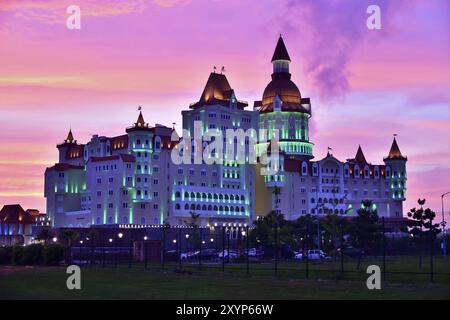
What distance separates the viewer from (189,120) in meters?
165

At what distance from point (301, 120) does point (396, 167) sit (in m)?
28.9

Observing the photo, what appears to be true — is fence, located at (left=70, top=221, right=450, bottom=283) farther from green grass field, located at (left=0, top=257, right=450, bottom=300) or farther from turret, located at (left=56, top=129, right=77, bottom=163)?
turret, located at (left=56, top=129, right=77, bottom=163)

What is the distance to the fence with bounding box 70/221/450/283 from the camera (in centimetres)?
5456

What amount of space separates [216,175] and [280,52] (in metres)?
47.5

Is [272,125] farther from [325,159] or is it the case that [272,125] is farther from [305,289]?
[305,289]

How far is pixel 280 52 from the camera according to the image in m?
192

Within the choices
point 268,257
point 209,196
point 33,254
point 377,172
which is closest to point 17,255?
point 33,254

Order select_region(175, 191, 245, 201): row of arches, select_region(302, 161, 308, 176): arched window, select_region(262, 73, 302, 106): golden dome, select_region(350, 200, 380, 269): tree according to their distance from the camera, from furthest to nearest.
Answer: select_region(262, 73, 302, 106): golden dome < select_region(302, 161, 308, 176): arched window < select_region(175, 191, 245, 201): row of arches < select_region(350, 200, 380, 269): tree

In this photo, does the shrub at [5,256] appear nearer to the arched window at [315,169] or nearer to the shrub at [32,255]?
the shrub at [32,255]

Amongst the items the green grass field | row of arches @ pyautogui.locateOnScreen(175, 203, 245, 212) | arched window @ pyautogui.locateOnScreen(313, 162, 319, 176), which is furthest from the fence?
arched window @ pyautogui.locateOnScreen(313, 162, 319, 176)

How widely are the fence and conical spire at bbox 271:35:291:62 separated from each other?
206ft

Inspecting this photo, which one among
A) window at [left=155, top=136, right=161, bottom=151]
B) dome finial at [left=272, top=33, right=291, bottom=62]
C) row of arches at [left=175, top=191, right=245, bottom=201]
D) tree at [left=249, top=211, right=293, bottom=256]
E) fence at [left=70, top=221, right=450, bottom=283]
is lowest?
fence at [left=70, top=221, right=450, bottom=283]

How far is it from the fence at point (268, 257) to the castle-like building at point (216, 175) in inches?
390

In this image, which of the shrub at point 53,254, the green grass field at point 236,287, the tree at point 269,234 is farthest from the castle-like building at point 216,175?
the green grass field at point 236,287
